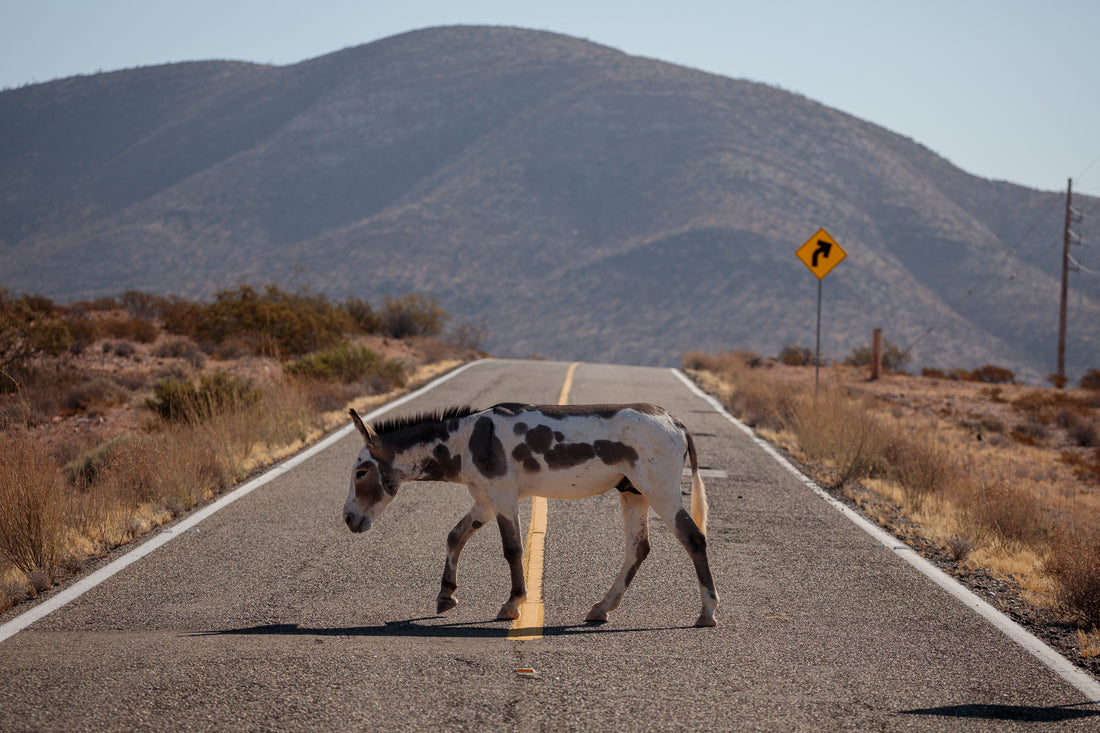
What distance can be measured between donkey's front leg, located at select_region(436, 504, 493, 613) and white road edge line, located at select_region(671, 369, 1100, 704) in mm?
3544

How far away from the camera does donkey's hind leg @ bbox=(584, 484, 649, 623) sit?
6.45 m

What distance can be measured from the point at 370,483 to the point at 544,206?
113 metres

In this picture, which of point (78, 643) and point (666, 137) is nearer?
point (78, 643)

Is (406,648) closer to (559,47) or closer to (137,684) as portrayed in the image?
(137,684)

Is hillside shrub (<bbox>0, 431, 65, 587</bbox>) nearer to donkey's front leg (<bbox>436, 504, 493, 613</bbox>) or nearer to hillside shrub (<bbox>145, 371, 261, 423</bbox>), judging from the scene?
donkey's front leg (<bbox>436, 504, 493, 613</bbox>)

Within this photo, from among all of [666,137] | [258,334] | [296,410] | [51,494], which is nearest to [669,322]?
[666,137]

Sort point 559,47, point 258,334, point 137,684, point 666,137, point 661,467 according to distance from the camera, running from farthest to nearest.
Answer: point 559,47 < point 666,137 < point 258,334 < point 661,467 < point 137,684

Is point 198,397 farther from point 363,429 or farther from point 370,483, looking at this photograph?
point 363,429

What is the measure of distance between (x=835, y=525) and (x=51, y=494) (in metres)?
7.17

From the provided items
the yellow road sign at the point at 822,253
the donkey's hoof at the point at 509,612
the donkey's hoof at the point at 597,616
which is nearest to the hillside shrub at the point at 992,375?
the yellow road sign at the point at 822,253

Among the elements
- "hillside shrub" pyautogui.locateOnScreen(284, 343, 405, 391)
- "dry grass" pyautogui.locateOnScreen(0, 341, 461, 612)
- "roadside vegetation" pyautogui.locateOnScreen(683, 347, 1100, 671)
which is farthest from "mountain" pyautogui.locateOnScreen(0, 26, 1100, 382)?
"dry grass" pyautogui.locateOnScreen(0, 341, 461, 612)

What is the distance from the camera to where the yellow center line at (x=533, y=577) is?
20.4 ft

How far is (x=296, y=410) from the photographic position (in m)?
15.5

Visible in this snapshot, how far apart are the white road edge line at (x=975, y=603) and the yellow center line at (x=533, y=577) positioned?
3070 millimetres
